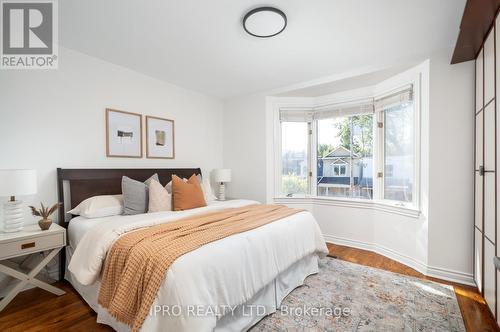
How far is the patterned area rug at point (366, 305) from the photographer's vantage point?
179 cm

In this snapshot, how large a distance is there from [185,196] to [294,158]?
2.10 m

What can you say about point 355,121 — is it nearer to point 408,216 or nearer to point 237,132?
point 408,216

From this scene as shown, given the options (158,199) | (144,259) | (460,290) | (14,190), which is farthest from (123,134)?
(460,290)

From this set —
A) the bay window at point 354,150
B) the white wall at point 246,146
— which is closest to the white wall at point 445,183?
the bay window at point 354,150

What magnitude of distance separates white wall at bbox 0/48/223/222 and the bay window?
212 cm

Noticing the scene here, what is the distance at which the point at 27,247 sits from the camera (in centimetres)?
198

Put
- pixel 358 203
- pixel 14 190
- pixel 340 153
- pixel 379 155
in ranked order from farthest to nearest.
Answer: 1. pixel 340 153
2. pixel 358 203
3. pixel 379 155
4. pixel 14 190

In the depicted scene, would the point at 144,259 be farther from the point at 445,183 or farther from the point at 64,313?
the point at 445,183

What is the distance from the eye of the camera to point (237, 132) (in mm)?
4352

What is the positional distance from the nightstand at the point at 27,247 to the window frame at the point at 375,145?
292cm

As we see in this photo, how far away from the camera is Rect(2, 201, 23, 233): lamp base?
80.0 inches

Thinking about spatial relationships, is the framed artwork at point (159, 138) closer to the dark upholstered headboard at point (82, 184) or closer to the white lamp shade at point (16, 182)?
the dark upholstered headboard at point (82, 184)

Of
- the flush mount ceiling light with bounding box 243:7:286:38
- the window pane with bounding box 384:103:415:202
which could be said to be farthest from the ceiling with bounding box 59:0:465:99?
the window pane with bounding box 384:103:415:202

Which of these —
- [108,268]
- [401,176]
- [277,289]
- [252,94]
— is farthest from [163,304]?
[252,94]
